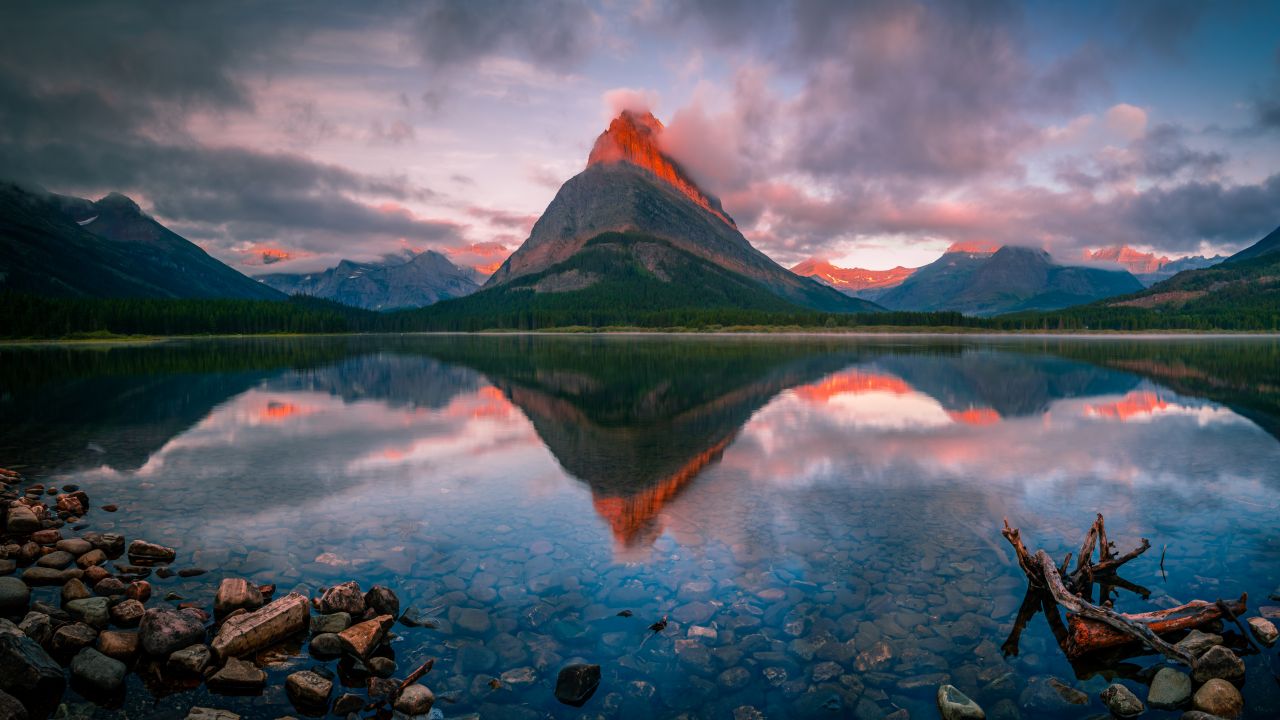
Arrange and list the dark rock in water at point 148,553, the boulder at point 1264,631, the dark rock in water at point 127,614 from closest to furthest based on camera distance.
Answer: the boulder at point 1264,631
the dark rock in water at point 127,614
the dark rock in water at point 148,553

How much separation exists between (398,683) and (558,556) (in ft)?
20.1

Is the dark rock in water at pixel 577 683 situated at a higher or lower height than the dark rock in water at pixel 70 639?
lower

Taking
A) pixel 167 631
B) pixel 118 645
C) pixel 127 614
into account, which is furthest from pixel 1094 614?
pixel 127 614

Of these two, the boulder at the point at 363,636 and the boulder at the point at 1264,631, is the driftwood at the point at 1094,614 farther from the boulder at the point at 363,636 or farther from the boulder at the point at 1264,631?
the boulder at the point at 363,636

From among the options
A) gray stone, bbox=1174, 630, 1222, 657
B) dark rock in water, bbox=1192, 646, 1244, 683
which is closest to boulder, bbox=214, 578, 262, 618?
dark rock in water, bbox=1192, 646, 1244, 683

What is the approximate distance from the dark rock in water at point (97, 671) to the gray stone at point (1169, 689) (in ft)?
54.0

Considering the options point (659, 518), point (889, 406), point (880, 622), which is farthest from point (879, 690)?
point (889, 406)

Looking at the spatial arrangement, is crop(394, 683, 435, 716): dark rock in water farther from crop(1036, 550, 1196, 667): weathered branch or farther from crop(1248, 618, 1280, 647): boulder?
crop(1248, 618, 1280, 647): boulder

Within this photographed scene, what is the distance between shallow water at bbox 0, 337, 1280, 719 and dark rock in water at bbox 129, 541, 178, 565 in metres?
0.74

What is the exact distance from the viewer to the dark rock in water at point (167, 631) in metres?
10.8

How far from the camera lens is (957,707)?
9.60 meters

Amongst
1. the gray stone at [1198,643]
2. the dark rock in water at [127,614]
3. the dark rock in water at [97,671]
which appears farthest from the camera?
the dark rock in water at [127,614]

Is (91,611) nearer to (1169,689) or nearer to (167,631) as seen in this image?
(167,631)

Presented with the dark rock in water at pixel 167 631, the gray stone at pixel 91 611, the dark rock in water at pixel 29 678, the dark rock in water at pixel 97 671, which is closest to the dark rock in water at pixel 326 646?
the dark rock in water at pixel 167 631
